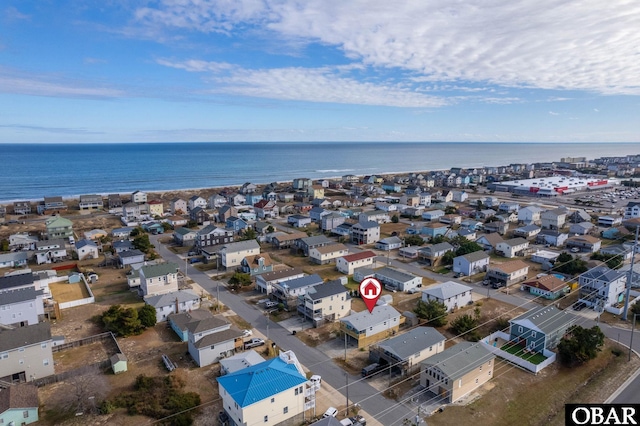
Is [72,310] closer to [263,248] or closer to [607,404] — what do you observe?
[263,248]

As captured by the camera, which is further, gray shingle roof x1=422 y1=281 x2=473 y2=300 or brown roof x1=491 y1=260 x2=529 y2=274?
brown roof x1=491 y1=260 x2=529 y2=274

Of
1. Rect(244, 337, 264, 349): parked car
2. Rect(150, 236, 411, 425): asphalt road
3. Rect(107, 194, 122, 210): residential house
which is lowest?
Rect(150, 236, 411, 425): asphalt road

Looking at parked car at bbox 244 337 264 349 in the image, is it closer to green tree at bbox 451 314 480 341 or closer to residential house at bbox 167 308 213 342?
residential house at bbox 167 308 213 342

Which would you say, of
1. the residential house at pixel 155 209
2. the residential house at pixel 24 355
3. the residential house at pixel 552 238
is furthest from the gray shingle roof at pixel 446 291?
the residential house at pixel 155 209

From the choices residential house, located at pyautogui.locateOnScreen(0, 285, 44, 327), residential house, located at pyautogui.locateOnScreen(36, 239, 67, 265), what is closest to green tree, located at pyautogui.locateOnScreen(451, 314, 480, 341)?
residential house, located at pyautogui.locateOnScreen(0, 285, 44, 327)

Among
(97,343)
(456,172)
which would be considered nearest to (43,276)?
(97,343)

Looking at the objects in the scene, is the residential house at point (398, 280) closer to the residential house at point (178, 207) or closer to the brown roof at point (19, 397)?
the brown roof at point (19, 397)
